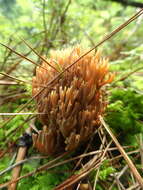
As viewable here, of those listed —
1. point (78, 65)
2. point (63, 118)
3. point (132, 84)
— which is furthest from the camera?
point (132, 84)

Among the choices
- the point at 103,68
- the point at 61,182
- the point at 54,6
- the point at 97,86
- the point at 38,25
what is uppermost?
the point at 54,6

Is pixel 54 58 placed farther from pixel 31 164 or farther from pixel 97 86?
pixel 31 164

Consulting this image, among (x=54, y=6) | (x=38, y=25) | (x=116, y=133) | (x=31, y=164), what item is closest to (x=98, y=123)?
(x=116, y=133)

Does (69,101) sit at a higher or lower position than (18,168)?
higher

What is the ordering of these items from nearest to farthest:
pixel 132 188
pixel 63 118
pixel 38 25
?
pixel 132 188
pixel 63 118
pixel 38 25

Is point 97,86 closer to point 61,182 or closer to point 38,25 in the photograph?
point 61,182

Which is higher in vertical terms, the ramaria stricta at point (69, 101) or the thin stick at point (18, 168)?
the ramaria stricta at point (69, 101)

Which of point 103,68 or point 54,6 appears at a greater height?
point 54,6

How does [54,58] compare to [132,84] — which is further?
[132,84]
